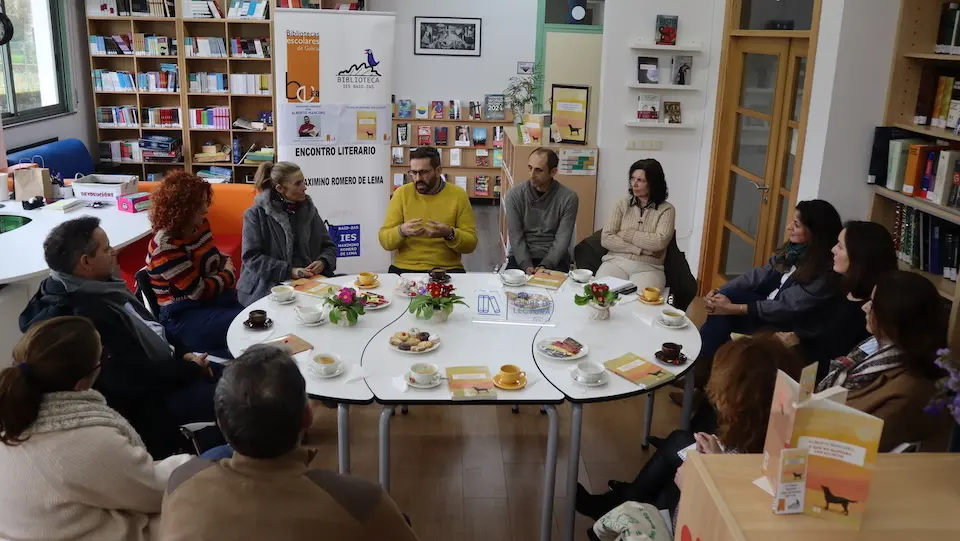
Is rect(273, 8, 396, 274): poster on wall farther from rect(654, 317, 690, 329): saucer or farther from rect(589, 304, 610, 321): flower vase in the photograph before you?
rect(654, 317, 690, 329): saucer

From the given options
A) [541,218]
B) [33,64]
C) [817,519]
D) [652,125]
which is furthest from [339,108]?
[817,519]

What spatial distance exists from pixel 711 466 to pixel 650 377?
122 cm

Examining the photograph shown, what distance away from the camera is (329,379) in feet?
8.82

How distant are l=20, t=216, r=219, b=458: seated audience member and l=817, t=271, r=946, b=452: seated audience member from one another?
2.29 metres

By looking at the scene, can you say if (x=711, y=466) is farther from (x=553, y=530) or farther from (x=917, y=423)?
(x=553, y=530)

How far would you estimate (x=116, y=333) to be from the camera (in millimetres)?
2744

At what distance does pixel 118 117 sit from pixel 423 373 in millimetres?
6201

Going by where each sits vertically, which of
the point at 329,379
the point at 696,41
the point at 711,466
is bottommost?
the point at 329,379

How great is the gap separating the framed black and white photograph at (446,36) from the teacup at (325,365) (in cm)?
673

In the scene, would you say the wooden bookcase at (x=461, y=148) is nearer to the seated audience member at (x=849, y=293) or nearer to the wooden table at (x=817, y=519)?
the seated audience member at (x=849, y=293)

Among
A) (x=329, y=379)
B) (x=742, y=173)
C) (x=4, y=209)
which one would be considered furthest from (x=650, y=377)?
(x=4, y=209)

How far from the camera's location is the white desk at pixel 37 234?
385 cm

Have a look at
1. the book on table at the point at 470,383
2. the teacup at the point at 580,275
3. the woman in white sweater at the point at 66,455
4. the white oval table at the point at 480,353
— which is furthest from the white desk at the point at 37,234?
the teacup at the point at 580,275

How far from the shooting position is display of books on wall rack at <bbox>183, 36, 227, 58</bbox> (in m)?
7.35
